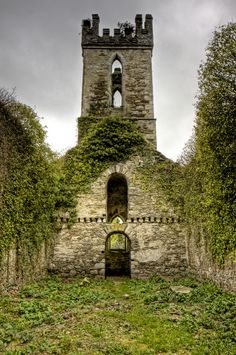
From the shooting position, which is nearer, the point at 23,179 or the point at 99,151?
the point at 23,179

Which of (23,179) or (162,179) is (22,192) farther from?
(162,179)

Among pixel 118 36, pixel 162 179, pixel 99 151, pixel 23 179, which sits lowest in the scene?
pixel 23 179

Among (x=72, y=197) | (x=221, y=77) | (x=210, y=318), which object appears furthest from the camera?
(x=72, y=197)

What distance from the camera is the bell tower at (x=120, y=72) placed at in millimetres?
20219

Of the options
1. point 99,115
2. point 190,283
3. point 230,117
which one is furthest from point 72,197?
point 230,117

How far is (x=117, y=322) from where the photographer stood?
671cm

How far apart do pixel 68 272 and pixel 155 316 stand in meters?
6.99

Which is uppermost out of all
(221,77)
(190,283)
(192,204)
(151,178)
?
(221,77)

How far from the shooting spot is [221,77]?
7.42 meters

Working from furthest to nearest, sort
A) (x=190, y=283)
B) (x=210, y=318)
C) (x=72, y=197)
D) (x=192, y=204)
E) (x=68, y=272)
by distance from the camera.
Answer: (x=72, y=197)
(x=68, y=272)
(x=192, y=204)
(x=190, y=283)
(x=210, y=318)

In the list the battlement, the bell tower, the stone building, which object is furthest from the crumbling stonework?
the battlement

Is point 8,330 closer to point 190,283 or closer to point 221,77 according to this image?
point 221,77

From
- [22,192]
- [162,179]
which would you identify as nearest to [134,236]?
[162,179]

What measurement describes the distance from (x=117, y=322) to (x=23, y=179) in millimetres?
5212
